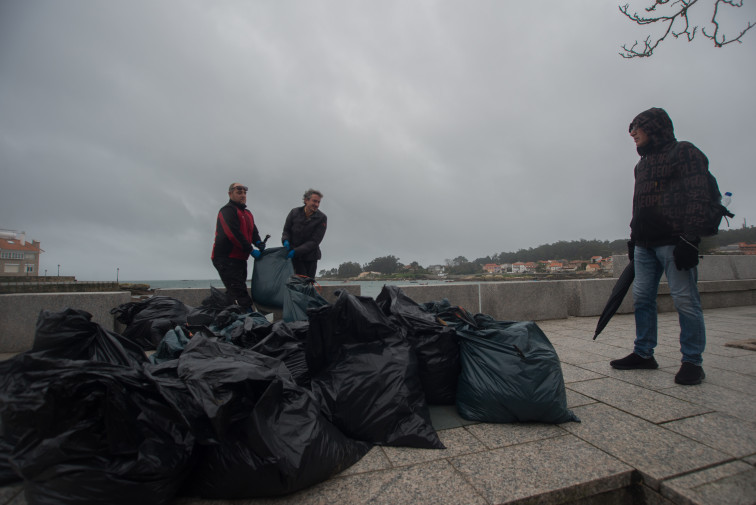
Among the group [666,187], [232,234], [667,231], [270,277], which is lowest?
[270,277]

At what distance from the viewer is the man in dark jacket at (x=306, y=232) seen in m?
4.67

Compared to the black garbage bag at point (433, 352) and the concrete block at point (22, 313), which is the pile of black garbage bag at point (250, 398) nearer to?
the black garbage bag at point (433, 352)

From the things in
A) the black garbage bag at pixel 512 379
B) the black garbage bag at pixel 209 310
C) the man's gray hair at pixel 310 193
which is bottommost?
the black garbage bag at pixel 512 379

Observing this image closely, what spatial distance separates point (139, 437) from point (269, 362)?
640 millimetres

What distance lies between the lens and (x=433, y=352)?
7.10 ft

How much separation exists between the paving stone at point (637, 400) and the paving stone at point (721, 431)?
70 millimetres

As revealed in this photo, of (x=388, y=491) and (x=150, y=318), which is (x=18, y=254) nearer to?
(x=150, y=318)

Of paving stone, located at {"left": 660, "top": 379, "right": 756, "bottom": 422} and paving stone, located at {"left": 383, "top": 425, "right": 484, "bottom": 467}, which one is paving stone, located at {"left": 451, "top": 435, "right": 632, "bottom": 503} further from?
paving stone, located at {"left": 660, "top": 379, "right": 756, "bottom": 422}

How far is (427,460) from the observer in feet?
5.18

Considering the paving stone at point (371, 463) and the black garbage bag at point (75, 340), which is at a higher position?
the black garbage bag at point (75, 340)

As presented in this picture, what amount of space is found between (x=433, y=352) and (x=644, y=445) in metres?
1.10

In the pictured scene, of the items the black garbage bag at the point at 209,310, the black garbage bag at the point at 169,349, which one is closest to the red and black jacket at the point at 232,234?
the black garbage bag at the point at 209,310

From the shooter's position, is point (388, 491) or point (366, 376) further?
point (366, 376)

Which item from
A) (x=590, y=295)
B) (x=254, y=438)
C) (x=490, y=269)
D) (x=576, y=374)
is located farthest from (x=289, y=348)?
(x=490, y=269)
